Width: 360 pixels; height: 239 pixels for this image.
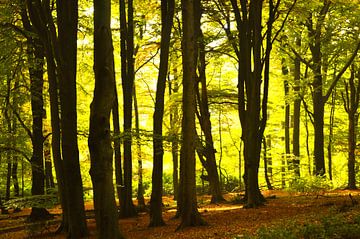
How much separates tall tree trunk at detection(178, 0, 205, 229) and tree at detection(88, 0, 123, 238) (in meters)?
3.29

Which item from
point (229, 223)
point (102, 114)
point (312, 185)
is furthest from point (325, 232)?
point (312, 185)

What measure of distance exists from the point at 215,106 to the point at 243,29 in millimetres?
5955

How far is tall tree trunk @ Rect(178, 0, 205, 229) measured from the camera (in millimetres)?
10156

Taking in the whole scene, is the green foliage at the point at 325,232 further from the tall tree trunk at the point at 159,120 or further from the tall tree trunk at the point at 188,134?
the tall tree trunk at the point at 159,120

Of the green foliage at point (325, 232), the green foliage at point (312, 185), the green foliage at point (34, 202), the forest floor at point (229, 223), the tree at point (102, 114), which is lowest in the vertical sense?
the green foliage at point (312, 185)

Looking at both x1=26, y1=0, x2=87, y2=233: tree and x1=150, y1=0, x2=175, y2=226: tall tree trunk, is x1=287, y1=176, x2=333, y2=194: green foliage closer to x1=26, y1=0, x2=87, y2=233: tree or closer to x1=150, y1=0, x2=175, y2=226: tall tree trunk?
x1=150, y1=0, x2=175, y2=226: tall tree trunk

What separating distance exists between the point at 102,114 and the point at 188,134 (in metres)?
3.61

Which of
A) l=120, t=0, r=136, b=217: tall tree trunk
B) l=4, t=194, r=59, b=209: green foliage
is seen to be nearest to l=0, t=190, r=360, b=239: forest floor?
l=120, t=0, r=136, b=217: tall tree trunk

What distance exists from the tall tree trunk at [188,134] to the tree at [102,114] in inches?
130

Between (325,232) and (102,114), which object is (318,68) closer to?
(325,232)

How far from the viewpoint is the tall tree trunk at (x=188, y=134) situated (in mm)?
10156

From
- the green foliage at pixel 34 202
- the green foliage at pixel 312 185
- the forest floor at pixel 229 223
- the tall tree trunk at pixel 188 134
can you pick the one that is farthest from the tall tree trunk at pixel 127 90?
the green foliage at pixel 312 185

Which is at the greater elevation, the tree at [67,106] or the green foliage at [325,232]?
the tree at [67,106]

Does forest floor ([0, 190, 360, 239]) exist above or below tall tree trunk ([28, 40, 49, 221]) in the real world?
below
